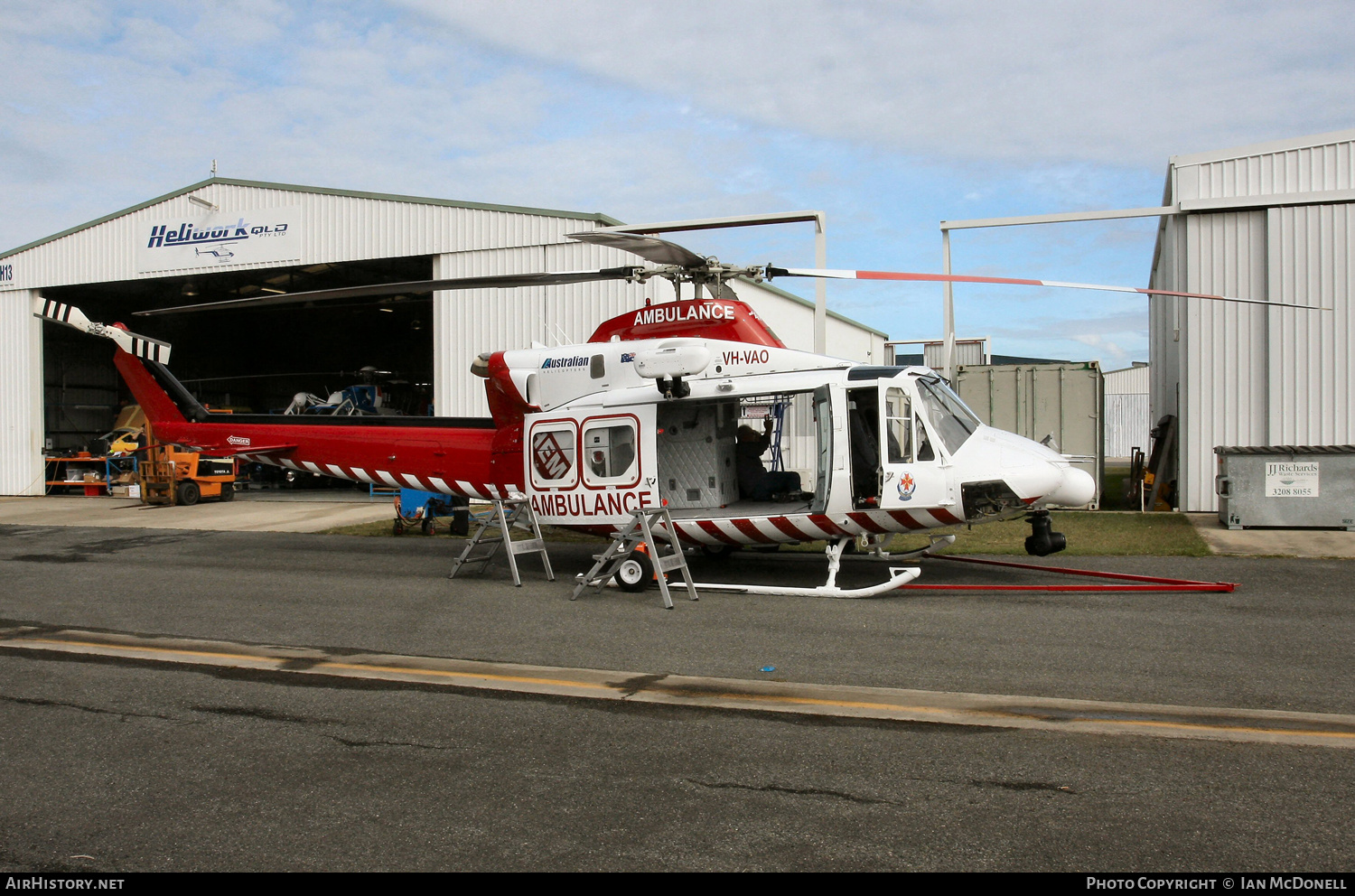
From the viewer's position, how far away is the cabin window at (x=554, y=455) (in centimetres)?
1078

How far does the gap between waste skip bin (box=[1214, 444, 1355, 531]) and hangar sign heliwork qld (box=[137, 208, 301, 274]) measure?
68.8ft

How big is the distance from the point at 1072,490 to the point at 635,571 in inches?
179

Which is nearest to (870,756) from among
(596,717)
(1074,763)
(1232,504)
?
(1074,763)

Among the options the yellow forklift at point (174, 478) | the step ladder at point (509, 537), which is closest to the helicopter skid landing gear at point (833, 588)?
the step ladder at point (509, 537)

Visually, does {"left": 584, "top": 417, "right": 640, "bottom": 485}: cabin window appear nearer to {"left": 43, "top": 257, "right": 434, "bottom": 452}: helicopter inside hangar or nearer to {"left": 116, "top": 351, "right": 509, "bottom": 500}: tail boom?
{"left": 116, "top": 351, "right": 509, "bottom": 500}: tail boom

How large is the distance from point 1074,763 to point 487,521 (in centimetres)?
796

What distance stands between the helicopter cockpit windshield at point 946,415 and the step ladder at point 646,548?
2.94m

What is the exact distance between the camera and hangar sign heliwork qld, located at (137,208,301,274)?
22.8m

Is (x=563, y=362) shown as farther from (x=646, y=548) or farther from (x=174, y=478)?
(x=174, y=478)

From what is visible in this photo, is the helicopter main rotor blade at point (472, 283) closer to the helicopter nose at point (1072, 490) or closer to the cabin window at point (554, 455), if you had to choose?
the cabin window at point (554, 455)

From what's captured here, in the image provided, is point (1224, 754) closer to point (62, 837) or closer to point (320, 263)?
point (62, 837)

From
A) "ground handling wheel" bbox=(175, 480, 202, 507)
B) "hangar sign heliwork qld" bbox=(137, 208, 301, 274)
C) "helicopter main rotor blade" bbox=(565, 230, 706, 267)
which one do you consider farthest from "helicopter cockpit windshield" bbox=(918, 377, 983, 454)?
"ground handling wheel" bbox=(175, 480, 202, 507)

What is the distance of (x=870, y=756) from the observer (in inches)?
178

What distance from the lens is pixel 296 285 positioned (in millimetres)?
27359
